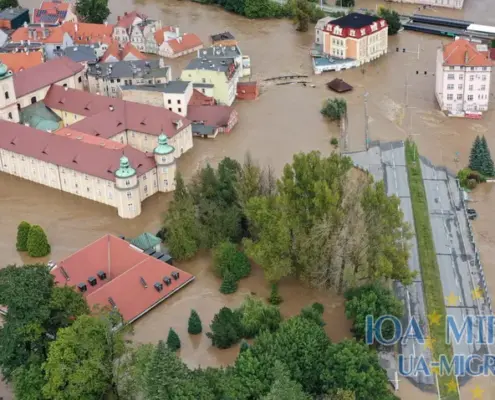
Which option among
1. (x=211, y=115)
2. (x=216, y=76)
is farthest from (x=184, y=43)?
(x=211, y=115)

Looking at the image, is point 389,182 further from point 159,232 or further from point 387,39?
point 387,39

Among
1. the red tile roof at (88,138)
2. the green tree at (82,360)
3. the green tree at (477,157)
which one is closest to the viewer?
the green tree at (82,360)

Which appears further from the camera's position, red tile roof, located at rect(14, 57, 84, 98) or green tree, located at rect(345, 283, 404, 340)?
red tile roof, located at rect(14, 57, 84, 98)

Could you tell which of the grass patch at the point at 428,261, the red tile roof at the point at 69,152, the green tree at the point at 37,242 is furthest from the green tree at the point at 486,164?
the green tree at the point at 37,242

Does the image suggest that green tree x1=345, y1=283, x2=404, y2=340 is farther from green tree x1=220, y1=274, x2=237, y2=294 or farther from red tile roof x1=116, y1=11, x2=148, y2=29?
red tile roof x1=116, y1=11, x2=148, y2=29

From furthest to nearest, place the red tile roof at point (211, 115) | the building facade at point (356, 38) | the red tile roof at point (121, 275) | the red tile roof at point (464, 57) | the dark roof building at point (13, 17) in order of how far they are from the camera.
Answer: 1. the dark roof building at point (13, 17)
2. the building facade at point (356, 38)
3. the red tile roof at point (464, 57)
4. the red tile roof at point (211, 115)
5. the red tile roof at point (121, 275)


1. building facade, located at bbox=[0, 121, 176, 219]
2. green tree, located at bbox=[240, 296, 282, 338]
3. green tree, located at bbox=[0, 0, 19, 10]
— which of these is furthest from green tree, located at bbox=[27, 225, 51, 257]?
green tree, located at bbox=[0, 0, 19, 10]

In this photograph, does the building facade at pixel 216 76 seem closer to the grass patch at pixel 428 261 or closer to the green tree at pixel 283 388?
the grass patch at pixel 428 261
